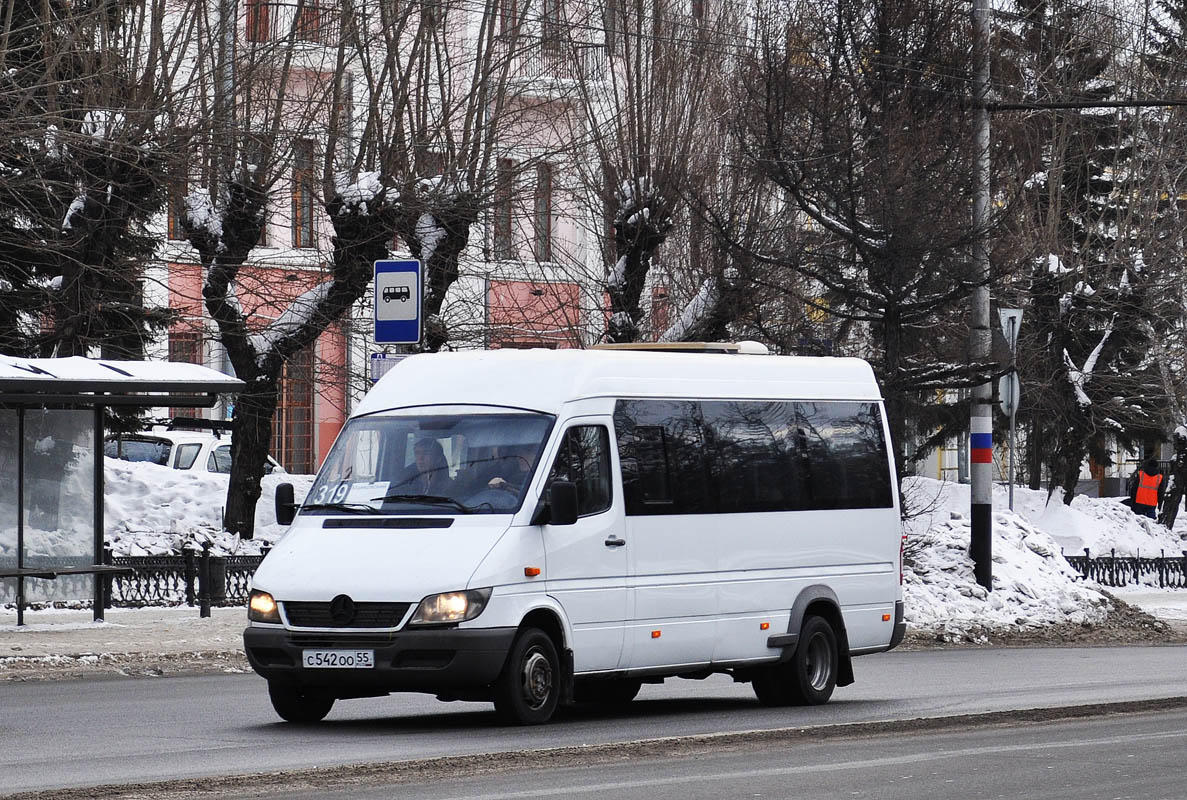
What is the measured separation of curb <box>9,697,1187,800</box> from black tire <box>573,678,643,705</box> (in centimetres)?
252

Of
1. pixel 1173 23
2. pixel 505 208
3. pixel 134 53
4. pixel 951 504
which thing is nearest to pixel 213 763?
pixel 134 53

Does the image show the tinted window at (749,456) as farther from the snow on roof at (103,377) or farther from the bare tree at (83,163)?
the bare tree at (83,163)

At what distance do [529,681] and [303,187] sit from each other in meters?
16.1

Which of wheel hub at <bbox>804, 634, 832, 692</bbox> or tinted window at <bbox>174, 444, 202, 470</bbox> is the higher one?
tinted window at <bbox>174, 444, 202, 470</bbox>

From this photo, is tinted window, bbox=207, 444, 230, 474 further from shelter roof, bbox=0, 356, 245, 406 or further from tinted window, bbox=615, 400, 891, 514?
tinted window, bbox=615, 400, 891, 514

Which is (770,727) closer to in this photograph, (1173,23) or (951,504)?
(951,504)

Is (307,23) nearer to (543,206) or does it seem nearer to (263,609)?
(543,206)

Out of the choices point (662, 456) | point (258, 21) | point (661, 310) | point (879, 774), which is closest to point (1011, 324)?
point (661, 310)

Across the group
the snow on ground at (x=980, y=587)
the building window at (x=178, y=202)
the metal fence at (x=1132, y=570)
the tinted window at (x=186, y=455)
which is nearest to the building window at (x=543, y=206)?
the building window at (x=178, y=202)

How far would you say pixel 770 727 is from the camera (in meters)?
13.5

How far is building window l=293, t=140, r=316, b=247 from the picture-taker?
27969 mm

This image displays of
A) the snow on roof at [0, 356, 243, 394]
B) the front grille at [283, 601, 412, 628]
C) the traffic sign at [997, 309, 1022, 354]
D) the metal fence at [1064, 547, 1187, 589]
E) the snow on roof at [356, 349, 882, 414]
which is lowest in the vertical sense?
the metal fence at [1064, 547, 1187, 589]

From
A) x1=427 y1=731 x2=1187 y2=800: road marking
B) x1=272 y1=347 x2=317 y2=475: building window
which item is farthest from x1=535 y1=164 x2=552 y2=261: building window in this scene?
x1=427 y1=731 x2=1187 y2=800: road marking

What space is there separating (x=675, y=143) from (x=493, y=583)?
61.8 ft
